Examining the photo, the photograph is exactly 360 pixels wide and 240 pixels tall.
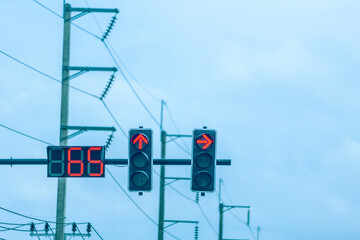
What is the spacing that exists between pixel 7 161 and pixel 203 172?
4.31 meters

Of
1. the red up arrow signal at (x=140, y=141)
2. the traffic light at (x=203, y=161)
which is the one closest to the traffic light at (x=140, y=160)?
the red up arrow signal at (x=140, y=141)

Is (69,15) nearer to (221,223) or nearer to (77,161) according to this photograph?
(77,161)

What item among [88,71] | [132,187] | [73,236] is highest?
[88,71]

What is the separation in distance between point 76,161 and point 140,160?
182cm

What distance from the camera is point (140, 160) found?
2036cm

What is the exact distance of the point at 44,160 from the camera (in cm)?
2170

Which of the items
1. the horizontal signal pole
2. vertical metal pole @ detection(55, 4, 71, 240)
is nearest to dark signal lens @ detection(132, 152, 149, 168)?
the horizontal signal pole

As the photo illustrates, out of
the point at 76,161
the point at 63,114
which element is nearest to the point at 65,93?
the point at 63,114

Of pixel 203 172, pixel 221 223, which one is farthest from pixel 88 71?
pixel 221 223

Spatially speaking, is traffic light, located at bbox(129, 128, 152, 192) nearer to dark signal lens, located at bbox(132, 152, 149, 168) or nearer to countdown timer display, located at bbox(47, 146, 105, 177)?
dark signal lens, located at bbox(132, 152, 149, 168)

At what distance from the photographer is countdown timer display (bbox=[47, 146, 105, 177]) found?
2142 cm

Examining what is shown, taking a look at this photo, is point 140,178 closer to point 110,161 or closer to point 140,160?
point 140,160

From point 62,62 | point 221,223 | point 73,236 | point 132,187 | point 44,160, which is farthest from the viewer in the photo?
point 221,223

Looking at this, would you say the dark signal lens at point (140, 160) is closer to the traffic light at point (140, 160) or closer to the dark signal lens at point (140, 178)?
the traffic light at point (140, 160)
